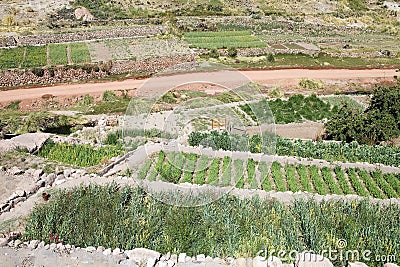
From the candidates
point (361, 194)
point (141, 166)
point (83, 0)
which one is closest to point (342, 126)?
point (361, 194)

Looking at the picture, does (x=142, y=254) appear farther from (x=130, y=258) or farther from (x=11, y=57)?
(x=11, y=57)

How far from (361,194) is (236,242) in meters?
6.83

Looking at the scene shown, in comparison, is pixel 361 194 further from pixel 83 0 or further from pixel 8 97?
pixel 83 0

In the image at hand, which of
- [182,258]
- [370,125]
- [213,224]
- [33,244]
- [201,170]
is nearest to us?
[182,258]

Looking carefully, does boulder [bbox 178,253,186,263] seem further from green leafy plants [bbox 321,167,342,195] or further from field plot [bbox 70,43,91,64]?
field plot [bbox 70,43,91,64]

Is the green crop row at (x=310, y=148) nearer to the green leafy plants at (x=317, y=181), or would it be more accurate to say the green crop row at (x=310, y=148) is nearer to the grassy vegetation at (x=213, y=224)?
the green leafy plants at (x=317, y=181)

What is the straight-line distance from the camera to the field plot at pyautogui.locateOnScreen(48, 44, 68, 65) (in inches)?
1500

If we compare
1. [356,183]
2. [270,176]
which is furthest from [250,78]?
[356,183]

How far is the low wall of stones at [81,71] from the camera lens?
34469mm

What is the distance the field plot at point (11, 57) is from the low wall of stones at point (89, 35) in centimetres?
202

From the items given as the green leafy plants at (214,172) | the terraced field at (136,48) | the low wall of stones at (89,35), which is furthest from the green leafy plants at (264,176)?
the low wall of stones at (89,35)

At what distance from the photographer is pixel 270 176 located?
1836 centimetres

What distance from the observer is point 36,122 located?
2503 centimetres

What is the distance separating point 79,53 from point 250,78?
47.3 ft
